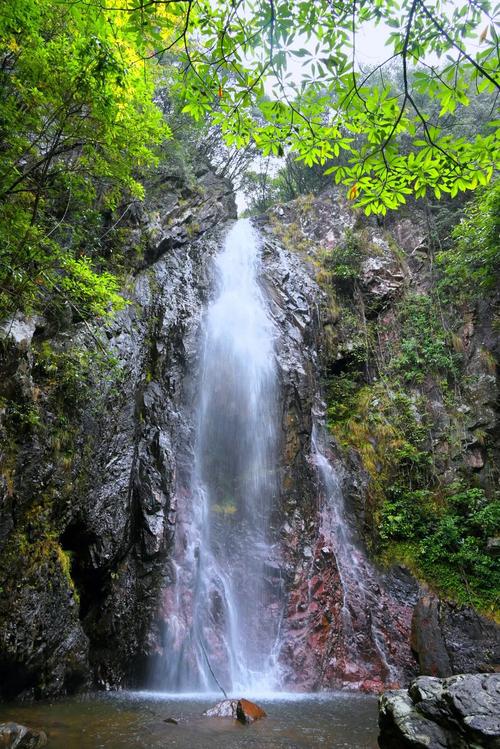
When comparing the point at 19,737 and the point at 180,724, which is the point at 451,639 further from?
the point at 19,737

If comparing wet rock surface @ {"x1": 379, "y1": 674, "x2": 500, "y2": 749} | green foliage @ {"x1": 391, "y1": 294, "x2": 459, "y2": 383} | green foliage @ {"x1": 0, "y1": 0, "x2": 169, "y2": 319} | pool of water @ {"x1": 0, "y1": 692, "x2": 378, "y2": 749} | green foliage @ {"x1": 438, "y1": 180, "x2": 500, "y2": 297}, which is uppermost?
green foliage @ {"x1": 438, "y1": 180, "x2": 500, "y2": 297}

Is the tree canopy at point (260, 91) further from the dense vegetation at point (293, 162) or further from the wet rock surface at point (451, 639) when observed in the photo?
the wet rock surface at point (451, 639)

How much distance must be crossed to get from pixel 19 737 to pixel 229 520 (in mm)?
5317

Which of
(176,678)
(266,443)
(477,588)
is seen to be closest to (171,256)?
(266,443)

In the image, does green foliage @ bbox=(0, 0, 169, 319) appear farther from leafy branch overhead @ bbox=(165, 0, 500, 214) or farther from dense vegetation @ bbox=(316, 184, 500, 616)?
dense vegetation @ bbox=(316, 184, 500, 616)

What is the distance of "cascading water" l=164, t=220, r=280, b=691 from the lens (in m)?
7.24

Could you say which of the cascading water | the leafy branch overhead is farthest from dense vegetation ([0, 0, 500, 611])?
the cascading water

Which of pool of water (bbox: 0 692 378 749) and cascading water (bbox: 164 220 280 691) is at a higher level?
cascading water (bbox: 164 220 280 691)

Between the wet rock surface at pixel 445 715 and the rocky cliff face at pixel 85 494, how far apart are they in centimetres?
405

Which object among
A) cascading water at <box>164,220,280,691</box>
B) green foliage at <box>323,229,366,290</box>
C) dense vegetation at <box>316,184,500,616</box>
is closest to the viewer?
cascading water at <box>164,220,280,691</box>

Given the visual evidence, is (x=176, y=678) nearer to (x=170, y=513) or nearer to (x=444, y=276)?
(x=170, y=513)

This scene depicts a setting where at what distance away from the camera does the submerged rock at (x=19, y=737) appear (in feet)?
12.6

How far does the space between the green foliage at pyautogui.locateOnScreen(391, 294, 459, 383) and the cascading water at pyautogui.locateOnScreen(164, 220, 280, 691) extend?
3954mm

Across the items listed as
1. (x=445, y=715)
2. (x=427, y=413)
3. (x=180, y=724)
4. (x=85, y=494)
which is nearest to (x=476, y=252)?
→ (x=427, y=413)
